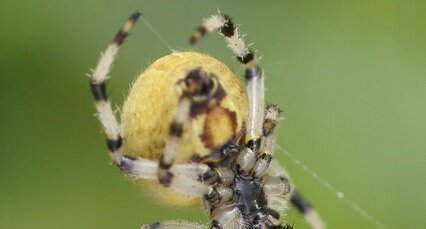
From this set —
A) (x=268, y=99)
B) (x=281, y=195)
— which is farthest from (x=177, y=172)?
(x=268, y=99)

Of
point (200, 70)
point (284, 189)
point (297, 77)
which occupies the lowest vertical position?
point (284, 189)

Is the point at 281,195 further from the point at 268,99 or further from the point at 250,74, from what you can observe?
the point at 268,99

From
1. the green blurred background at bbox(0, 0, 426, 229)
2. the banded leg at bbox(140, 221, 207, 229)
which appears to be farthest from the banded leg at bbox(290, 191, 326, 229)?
the green blurred background at bbox(0, 0, 426, 229)

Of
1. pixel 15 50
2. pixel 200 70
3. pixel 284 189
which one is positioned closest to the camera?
pixel 200 70

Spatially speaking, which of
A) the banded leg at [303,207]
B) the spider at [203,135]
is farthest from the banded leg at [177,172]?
the banded leg at [303,207]

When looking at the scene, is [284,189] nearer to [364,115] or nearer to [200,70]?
[200,70]

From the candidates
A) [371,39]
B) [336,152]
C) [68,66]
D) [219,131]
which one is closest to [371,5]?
[371,39]

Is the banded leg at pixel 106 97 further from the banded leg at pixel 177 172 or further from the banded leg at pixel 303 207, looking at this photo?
the banded leg at pixel 303 207
